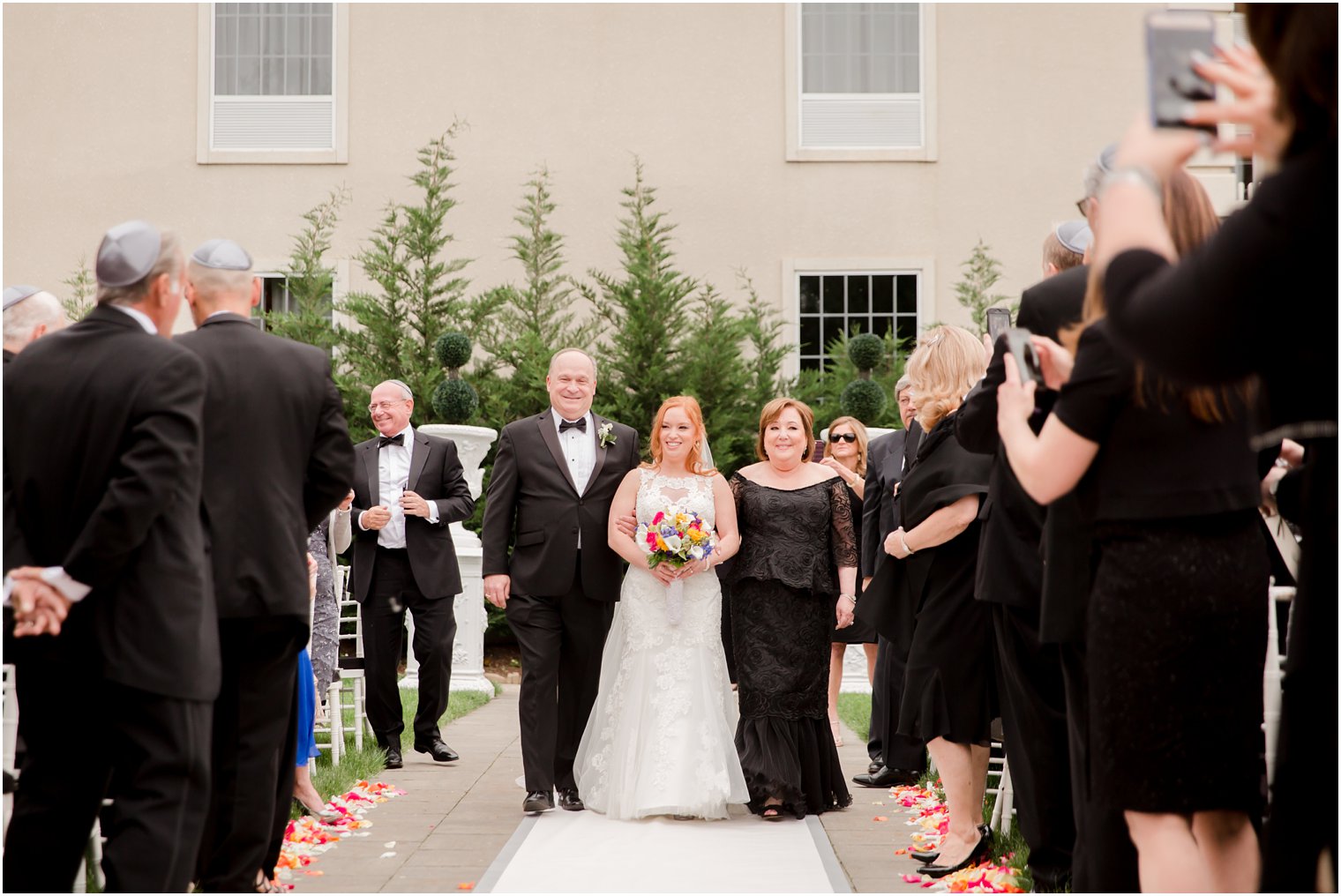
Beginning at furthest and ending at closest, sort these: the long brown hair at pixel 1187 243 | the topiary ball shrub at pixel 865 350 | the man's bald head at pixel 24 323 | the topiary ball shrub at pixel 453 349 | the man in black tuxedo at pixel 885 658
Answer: the topiary ball shrub at pixel 865 350 → the topiary ball shrub at pixel 453 349 → the man in black tuxedo at pixel 885 658 → the man's bald head at pixel 24 323 → the long brown hair at pixel 1187 243

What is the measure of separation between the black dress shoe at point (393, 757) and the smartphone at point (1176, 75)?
7066 millimetres

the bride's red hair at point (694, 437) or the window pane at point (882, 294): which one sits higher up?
the window pane at point (882, 294)

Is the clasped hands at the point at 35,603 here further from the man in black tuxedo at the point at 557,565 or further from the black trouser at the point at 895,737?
the black trouser at the point at 895,737

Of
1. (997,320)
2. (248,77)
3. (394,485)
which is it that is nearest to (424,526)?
(394,485)

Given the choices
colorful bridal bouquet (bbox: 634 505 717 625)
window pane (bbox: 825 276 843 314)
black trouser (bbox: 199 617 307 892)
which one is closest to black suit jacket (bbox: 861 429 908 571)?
colorful bridal bouquet (bbox: 634 505 717 625)

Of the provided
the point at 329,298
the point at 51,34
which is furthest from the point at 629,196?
the point at 51,34

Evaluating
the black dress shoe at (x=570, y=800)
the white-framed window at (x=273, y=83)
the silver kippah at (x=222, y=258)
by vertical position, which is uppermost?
the white-framed window at (x=273, y=83)

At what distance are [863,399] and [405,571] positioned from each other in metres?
6.50

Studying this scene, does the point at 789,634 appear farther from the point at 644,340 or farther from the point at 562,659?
the point at 644,340

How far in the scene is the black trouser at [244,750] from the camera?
4.34 meters

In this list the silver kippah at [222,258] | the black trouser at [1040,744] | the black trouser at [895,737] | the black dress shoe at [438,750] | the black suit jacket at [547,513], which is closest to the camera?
the silver kippah at [222,258]

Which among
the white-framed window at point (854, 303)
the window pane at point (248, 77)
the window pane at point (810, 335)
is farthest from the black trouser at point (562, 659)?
the window pane at point (248, 77)

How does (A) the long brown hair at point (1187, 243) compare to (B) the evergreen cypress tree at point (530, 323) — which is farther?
(B) the evergreen cypress tree at point (530, 323)

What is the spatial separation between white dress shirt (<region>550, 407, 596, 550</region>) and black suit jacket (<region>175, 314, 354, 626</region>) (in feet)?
10.1
